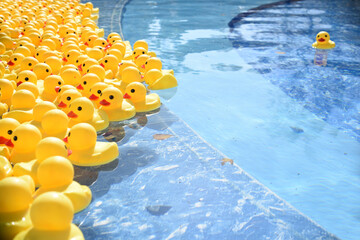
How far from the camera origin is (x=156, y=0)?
12930mm

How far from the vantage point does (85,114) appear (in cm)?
351

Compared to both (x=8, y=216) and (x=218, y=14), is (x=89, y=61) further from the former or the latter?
(x=218, y=14)

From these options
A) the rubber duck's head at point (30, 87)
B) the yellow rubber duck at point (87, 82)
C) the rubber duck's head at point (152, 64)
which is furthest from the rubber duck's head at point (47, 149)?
the rubber duck's head at point (152, 64)

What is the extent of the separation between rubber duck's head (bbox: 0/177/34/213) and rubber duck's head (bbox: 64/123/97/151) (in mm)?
800

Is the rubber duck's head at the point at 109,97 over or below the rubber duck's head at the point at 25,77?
below

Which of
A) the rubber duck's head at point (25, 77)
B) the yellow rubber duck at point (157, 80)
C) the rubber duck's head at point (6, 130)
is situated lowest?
the yellow rubber duck at point (157, 80)

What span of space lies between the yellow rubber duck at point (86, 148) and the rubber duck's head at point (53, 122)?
19 cm

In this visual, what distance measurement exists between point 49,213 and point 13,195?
0.34 meters

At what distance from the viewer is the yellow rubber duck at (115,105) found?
3.80 meters

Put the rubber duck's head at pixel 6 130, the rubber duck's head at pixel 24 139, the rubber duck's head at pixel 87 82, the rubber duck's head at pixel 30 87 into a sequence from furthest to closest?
1. the rubber duck's head at pixel 87 82
2. the rubber duck's head at pixel 30 87
3. the rubber duck's head at pixel 6 130
4. the rubber duck's head at pixel 24 139

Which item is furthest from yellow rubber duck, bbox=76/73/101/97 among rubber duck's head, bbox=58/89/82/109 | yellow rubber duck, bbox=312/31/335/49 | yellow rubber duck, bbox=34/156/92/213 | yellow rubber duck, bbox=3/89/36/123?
yellow rubber duck, bbox=312/31/335/49

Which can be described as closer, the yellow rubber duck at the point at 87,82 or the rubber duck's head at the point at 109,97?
the rubber duck's head at the point at 109,97

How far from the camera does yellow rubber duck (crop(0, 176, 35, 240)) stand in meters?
2.17

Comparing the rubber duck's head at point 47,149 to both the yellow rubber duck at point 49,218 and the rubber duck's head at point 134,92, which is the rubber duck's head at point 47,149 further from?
the rubber duck's head at point 134,92
